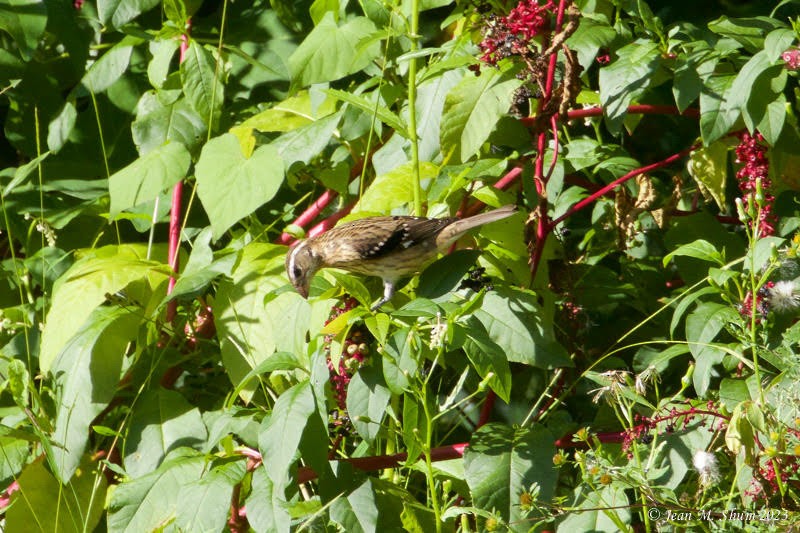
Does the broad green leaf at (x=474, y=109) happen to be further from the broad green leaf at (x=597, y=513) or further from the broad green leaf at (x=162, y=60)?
the broad green leaf at (x=162, y=60)

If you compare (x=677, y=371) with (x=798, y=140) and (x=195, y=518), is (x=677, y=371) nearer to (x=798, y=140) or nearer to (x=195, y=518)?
(x=798, y=140)

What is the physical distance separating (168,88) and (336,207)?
0.68 m

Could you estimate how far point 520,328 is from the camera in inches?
96.7

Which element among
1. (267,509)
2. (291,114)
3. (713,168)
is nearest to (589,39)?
(713,168)

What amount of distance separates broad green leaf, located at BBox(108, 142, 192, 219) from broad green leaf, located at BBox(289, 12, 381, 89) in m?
0.39

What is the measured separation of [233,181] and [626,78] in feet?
3.41

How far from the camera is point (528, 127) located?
9.78ft

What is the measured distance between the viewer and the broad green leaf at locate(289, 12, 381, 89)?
2875 millimetres

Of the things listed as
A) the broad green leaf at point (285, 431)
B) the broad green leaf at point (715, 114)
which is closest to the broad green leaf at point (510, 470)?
the broad green leaf at point (285, 431)

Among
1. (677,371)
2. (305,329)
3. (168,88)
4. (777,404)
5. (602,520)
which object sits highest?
(168,88)

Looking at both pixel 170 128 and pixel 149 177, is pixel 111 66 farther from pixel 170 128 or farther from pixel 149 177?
pixel 149 177

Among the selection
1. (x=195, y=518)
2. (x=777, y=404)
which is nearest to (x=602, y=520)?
(x=777, y=404)

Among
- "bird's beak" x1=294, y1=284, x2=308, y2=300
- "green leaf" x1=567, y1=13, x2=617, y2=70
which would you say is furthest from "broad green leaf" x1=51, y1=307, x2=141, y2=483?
"green leaf" x1=567, y1=13, x2=617, y2=70

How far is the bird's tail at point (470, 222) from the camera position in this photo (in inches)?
103
